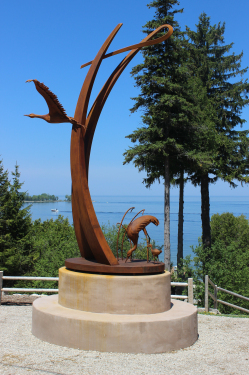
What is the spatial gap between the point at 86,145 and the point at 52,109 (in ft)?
4.12

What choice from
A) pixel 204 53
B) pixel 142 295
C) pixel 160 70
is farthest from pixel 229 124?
pixel 142 295

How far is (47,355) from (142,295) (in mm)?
1920

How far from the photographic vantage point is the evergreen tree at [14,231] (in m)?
20.2

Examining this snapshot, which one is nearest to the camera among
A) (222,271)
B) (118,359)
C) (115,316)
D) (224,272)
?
(118,359)

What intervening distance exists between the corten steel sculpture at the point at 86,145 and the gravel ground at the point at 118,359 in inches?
64.3

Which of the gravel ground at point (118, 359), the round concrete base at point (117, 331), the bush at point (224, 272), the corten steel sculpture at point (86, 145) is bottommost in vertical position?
the bush at point (224, 272)

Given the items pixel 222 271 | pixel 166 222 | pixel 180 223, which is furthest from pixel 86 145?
pixel 180 223

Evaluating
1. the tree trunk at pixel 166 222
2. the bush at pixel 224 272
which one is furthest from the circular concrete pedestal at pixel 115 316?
the tree trunk at pixel 166 222

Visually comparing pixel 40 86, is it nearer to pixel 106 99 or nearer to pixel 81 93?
pixel 81 93

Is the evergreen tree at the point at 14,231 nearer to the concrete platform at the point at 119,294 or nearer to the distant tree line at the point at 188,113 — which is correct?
the distant tree line at the point at 188,113

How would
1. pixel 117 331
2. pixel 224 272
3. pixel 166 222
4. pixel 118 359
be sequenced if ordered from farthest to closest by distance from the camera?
pixel 166 222
pixel 224 272
pixel 117 331
pixel 118 359

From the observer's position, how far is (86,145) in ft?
26.1

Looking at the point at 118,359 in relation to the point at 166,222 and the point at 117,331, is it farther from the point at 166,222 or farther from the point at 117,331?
the point at 166,222

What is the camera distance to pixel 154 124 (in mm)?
18141
